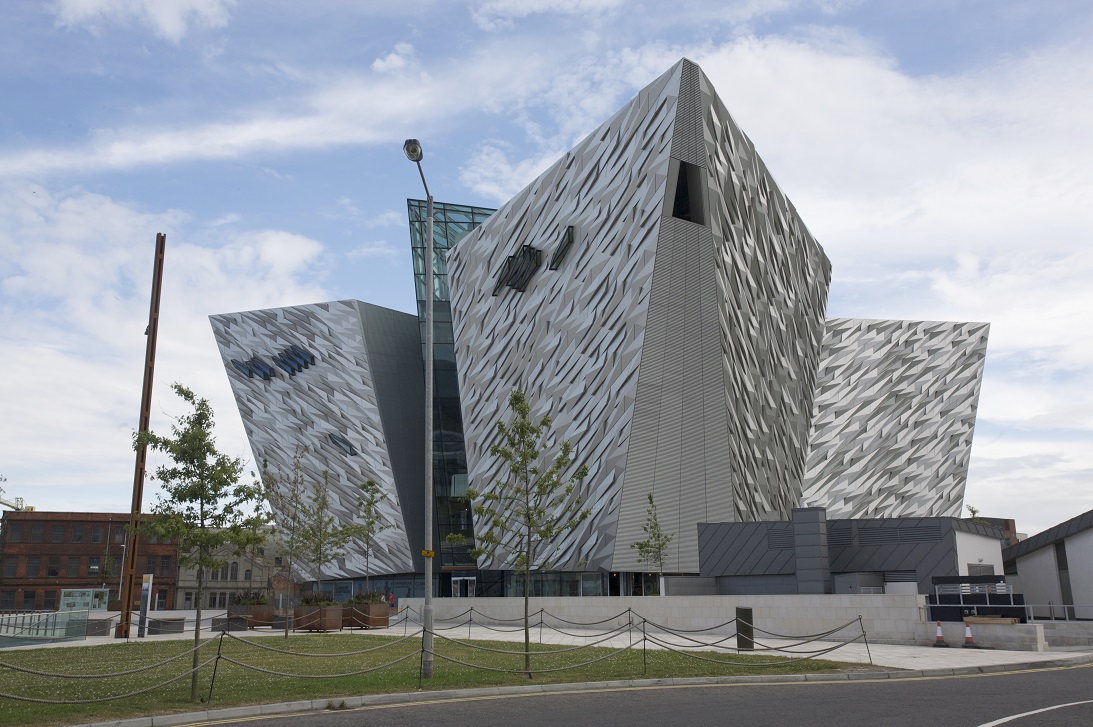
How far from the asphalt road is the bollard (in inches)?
257

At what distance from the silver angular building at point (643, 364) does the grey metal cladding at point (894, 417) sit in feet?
0.57

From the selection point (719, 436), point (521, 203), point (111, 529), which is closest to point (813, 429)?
point (719, 436)

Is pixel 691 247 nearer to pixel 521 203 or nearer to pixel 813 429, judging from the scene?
pixel 521 203

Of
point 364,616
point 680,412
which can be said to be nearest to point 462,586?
point 364,616

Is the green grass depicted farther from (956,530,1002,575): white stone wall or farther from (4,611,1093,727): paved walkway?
(956,530,1002,575): white stone wall

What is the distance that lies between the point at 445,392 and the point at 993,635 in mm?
47236

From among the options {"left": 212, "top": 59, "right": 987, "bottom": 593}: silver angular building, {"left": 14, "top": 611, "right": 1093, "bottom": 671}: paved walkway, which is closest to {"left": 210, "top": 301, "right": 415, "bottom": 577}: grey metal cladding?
{"left": 212, "top": 59, "right": 987, "bottom": 593}: silver angular building

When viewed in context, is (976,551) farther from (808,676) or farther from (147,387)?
(147,387)

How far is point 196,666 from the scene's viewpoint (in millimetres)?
14312

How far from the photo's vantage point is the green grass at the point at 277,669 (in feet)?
44.4

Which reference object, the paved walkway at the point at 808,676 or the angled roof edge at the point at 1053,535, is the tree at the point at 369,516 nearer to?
the paved walkway at the point at 808,676

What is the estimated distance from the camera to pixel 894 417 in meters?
68.9

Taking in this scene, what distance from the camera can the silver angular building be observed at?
42625 mm

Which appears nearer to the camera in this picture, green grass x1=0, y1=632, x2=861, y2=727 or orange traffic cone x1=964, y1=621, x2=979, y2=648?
green grass x1=0, y1=632, x2=861, y2=727
